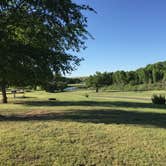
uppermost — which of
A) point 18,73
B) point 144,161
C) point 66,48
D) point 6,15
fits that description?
point 6,15

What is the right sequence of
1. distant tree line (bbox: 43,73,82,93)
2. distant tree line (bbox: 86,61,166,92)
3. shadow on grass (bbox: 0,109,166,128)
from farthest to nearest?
distant tree line (bbox: 86,61,166,92)
distant tree line (bbox: 43,73,82,93)
shadow on grass (bbox: 0,109,166,128)

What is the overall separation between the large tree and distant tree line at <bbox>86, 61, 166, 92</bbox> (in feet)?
257

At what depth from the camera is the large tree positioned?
14180mm

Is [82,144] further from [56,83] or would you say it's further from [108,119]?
[56,83]

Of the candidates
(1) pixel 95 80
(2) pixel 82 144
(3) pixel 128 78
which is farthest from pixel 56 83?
(3) pixel 128 78

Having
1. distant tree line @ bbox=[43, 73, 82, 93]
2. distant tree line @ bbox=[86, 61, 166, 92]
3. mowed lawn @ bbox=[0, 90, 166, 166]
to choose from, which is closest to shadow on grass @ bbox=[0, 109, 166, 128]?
mowed lawn @ bbox=[0, 90, 166, 166]

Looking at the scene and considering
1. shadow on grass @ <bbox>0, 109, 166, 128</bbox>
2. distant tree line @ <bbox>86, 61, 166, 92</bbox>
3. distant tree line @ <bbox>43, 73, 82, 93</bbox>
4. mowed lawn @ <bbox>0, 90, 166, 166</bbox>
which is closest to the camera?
mowed lawn @ <bbox>0, 90, 166, 166</bbox>

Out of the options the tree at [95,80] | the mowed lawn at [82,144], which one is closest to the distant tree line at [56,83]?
the mowed lawn at [82,144]

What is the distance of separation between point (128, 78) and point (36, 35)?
87.8 m

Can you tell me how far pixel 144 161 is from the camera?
7238mm

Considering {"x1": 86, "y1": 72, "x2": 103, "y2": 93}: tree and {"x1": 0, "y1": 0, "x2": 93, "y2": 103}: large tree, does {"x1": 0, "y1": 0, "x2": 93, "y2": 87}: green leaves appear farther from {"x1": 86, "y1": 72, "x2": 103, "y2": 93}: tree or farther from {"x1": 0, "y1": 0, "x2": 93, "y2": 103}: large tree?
{"x1": 86, "y1": 72, "x2": 103, "y2": 93}: tree

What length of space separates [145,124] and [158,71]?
278ft

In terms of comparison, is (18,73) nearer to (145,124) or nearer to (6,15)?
(6,15)

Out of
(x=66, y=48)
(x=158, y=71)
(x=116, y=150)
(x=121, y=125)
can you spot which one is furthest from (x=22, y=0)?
(x=158, y=71)
